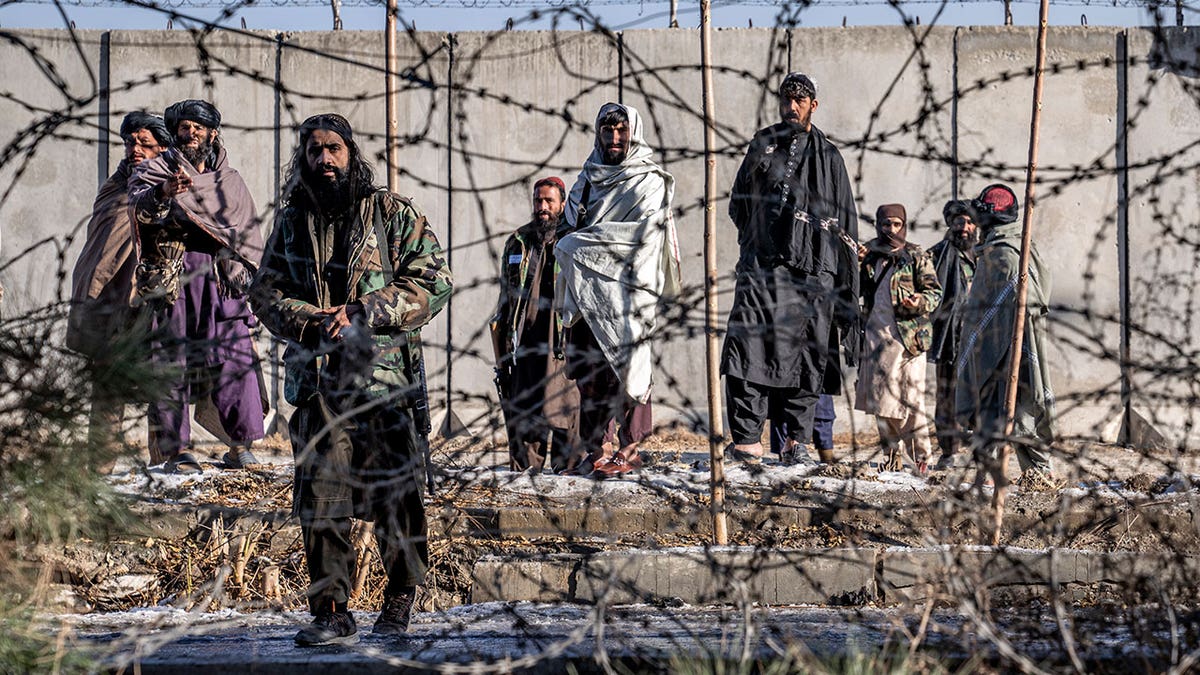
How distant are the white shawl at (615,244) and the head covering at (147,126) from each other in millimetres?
1985

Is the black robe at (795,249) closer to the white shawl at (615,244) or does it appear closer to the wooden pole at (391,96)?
the white shawl at (615,244)

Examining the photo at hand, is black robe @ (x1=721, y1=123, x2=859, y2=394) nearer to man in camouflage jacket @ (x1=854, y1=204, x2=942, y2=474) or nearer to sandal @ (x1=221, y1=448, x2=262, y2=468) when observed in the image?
man in camouflage jacket @ (x1=854, y1=204, x2=942, y2=474)

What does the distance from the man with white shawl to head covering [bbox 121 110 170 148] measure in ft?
6.51

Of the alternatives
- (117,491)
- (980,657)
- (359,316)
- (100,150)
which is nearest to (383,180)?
(100,150)

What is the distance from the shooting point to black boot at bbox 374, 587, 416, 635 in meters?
5.07

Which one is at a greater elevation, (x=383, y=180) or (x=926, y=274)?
(x=383, y=180)

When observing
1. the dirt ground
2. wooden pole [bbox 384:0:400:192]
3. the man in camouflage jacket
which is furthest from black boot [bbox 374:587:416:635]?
the man in camouflage jacket

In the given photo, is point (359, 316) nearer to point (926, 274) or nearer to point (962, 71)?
point (926, 274)

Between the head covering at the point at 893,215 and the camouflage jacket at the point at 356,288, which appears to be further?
the head covering at the point at 893,215

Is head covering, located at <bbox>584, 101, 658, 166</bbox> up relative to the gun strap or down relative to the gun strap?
up

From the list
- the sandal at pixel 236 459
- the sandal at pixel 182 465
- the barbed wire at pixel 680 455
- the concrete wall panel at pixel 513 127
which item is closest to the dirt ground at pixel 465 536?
the barbed wire at pixel 680 455

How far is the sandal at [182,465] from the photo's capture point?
7.89 m

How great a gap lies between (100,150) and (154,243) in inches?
170

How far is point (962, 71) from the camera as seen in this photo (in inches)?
455
